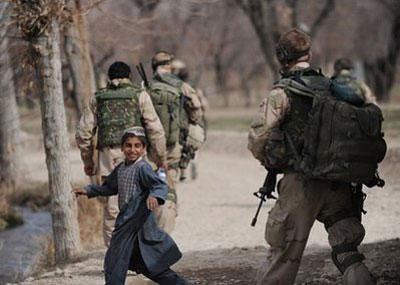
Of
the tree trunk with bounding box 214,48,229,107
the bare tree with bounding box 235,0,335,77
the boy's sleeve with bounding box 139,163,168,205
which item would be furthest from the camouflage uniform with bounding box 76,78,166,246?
the tree trunk with bounding box 214,48,229,107

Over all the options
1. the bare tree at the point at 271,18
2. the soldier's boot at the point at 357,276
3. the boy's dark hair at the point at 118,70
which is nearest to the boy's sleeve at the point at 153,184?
the soldier's boot at the point at 357,276

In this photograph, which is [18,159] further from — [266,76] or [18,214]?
[266,76]

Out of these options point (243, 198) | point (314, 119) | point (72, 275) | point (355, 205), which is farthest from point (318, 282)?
point (243, 198)

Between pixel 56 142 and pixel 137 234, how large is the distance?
2953 millimetres

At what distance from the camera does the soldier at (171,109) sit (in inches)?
385

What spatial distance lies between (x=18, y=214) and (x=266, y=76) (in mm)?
43392

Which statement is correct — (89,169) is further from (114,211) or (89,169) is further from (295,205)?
(295,205)

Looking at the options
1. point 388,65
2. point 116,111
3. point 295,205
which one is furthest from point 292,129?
point 388,65

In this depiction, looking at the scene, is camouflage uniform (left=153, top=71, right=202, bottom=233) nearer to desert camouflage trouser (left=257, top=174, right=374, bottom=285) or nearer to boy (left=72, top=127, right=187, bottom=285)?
boy (left=72, top=127, right=187, bottom=285)

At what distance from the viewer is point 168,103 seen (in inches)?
403

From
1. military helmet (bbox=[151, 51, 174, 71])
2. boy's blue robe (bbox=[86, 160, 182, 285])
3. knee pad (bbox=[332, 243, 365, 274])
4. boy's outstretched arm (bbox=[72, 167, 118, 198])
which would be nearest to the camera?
knee pad (bbox=[332, 243, 365, 274])

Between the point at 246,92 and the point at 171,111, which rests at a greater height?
the point at 171,111

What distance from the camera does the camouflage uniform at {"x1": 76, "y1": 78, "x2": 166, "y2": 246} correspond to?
8.81m

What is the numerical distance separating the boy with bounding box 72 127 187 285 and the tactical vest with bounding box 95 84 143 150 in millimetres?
1404
